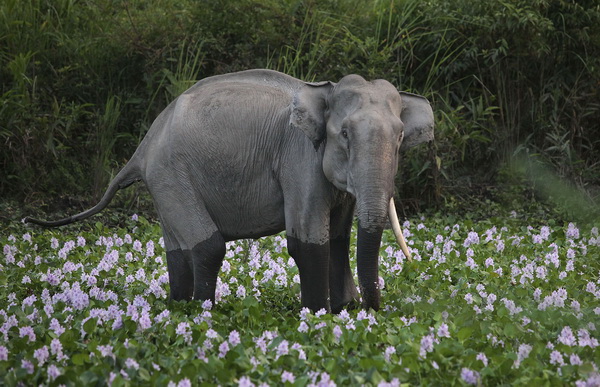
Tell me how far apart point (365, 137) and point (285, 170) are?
0.62 m

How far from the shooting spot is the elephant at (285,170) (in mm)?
4914

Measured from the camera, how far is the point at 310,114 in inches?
201

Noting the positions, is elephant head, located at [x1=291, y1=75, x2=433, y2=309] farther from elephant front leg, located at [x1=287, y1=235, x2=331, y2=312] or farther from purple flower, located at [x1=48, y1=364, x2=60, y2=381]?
purple flower, located at [x1=48, y1=364, x2=60, y2=381]

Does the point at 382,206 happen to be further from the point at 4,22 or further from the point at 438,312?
the point at 4,22

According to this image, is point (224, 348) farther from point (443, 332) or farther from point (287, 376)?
point (443, 332)

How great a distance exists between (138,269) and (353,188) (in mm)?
2483

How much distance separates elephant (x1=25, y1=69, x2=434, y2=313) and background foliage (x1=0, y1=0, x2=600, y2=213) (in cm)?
369

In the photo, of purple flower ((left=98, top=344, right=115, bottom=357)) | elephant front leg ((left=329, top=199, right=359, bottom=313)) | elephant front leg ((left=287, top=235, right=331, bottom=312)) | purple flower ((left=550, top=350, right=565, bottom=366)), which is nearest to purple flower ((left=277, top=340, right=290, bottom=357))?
purple flower ((left=98, top=344, right=115, bottom=357))

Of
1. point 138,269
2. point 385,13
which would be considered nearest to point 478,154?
point 385,13

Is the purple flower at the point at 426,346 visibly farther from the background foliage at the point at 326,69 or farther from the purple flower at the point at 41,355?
the background foliage at the point at 326,69

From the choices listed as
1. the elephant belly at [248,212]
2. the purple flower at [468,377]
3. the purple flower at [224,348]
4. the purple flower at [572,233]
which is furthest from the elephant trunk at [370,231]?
the purple flower at [572,233]

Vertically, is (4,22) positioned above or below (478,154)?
above

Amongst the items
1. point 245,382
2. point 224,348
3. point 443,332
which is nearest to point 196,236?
point 224,348

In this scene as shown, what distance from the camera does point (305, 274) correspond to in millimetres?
5219
